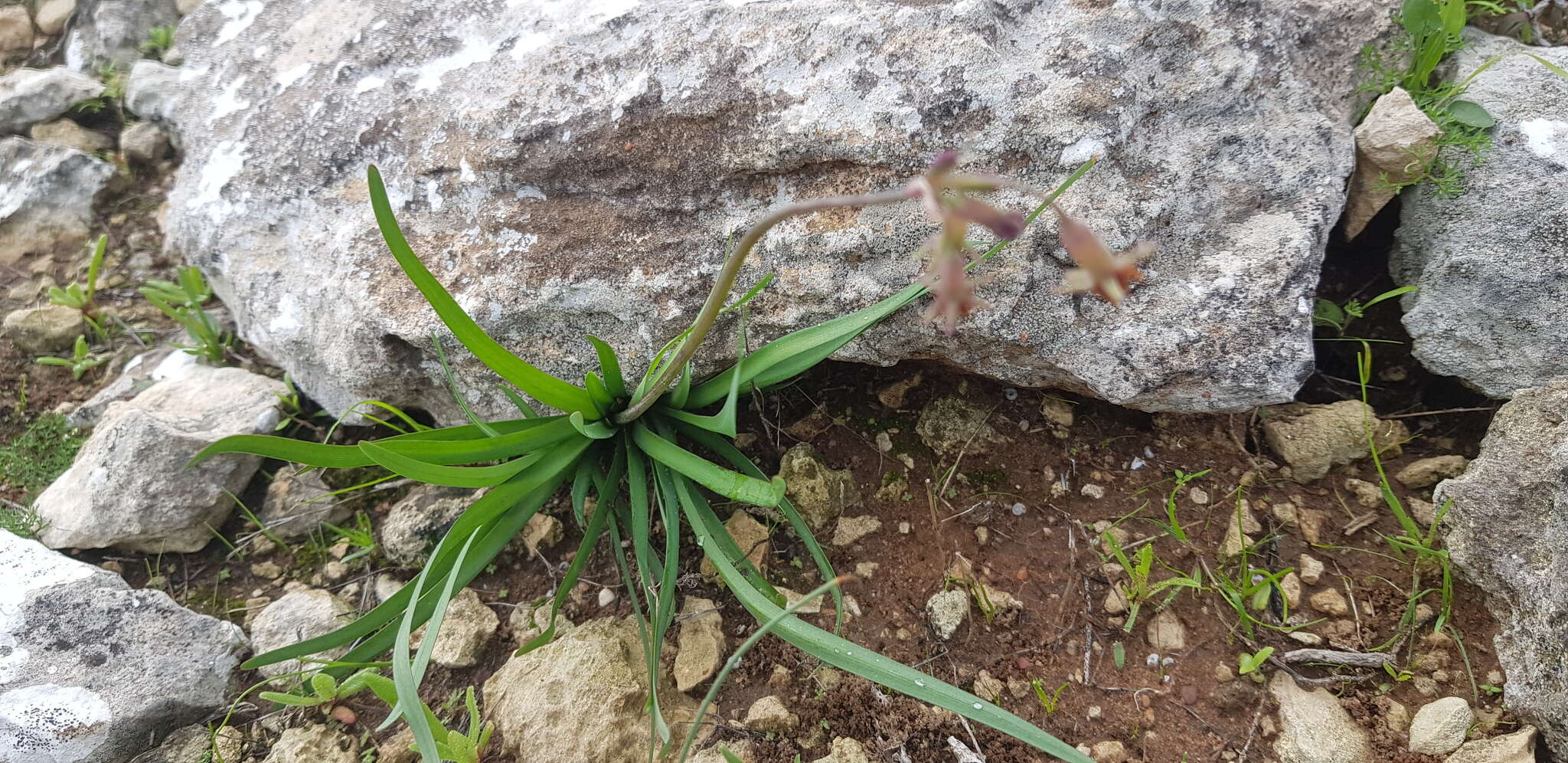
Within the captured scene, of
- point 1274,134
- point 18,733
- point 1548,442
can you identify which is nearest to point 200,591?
point 18,733

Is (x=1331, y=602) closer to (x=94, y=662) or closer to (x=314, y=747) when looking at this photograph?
(x=314, y=747)

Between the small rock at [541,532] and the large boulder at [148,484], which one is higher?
the large boulder at [148,484]

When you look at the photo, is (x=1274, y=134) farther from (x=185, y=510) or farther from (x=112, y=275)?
(x=112, y=275)

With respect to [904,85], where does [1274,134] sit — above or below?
below

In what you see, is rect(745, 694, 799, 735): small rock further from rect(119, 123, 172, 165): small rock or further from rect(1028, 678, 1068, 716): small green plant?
rect(119, 123, 172, 165): small rock

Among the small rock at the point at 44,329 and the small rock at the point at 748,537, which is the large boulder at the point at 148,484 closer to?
the small rock at the point at 44,329

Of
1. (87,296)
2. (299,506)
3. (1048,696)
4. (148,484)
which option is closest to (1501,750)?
(1048,696)

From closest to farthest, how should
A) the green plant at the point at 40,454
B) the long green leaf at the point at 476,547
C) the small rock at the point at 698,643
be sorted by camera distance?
the long green leaf at the point at 476,547 → the small rock at the point at 698,643 → the green plant at the point at 40,454

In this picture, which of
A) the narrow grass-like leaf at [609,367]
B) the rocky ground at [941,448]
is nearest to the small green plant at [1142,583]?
the rocky ground at [941,448]
